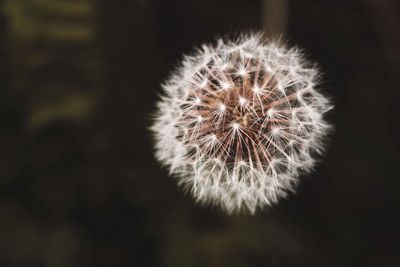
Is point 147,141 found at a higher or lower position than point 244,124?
higher

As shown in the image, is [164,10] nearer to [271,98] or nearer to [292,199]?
[292,199]

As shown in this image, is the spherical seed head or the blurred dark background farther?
the blurred dark background

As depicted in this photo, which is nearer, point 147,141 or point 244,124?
point 244,124

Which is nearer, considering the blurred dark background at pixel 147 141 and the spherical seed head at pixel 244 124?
the spherical seed head at pixel 244 124

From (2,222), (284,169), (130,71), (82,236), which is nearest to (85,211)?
(82,236)
